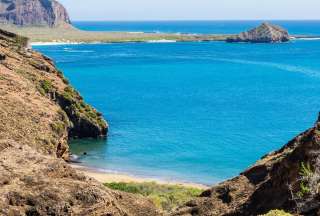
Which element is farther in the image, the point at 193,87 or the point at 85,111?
the point at 193,87

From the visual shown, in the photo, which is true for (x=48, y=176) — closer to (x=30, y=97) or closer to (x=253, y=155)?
(x=30, y=97)

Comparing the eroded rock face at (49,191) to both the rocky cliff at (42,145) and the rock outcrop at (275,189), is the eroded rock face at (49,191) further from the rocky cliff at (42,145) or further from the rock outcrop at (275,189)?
the rock outcrop at (275,189)

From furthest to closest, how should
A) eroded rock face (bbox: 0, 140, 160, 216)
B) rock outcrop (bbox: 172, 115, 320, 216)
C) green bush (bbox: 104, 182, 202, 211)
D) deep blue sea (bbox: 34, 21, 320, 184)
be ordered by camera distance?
deep blue sea (bbox: 34, 21, 320, 184), green bush (bbox: 104, 182, 202, 211), rock outcrop (bbox: 172, 115, 320, 216), eroded rock face (bbox: 0, 140, 160, 216)

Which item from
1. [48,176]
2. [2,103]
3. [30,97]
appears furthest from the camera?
[30,97]

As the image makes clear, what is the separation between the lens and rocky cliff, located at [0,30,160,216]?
19.8 metres

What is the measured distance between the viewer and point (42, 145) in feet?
150

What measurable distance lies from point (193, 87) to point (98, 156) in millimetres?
64309

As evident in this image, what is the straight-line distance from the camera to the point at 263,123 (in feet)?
284

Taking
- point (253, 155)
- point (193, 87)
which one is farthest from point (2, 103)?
point (193, 87)

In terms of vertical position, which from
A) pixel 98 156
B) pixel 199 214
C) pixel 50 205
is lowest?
pixel 98 156

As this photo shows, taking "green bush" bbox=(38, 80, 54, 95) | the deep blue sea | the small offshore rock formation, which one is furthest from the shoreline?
"green bush" bbox=(38, 80, 54, 95)

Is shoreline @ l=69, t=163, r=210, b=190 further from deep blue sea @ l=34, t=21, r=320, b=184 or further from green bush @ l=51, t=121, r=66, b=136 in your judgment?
green bush @ l=51, t=121, r=66, b=136

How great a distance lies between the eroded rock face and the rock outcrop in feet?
14.7

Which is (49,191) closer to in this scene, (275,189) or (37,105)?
(275,189)
